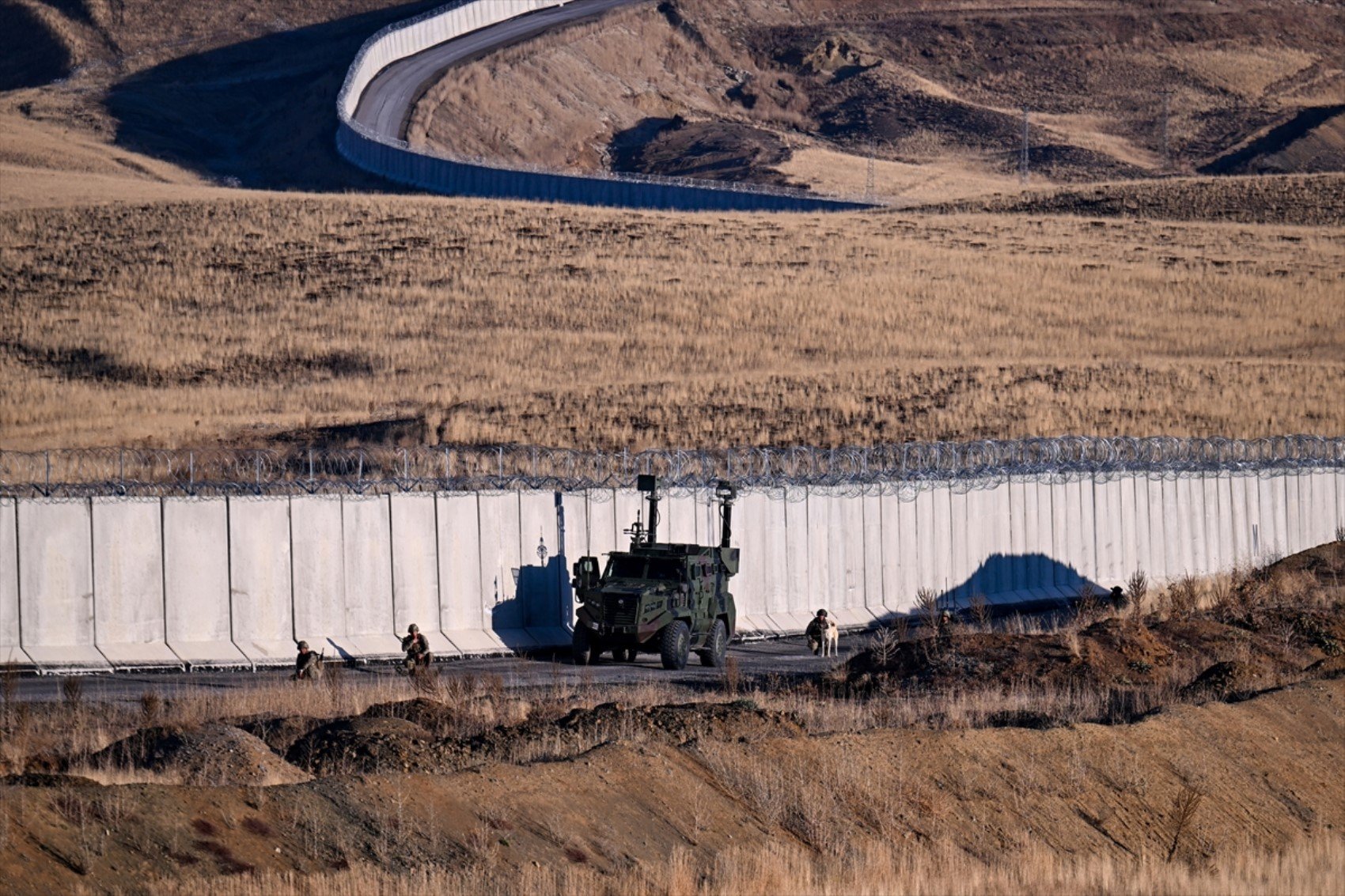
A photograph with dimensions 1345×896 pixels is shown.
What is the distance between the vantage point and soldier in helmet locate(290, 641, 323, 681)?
2384cm

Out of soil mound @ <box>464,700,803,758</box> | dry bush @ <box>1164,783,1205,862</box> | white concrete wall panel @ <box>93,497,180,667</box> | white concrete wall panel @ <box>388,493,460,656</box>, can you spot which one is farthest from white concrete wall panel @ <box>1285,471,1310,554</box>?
white concrete wall panel @ <box>93,497,180,667</box>

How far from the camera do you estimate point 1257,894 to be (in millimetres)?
14953

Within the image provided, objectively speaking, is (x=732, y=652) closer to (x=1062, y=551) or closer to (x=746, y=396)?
(x=1062, y=551)

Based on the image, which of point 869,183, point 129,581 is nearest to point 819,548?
point 129,581

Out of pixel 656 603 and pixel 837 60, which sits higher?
pixel 837 60

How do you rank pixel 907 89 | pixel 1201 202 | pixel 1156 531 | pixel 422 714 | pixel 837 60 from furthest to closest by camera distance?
1. pixel 837 60
2. pixel 907 89
3. pixel 1201 202
4. pixel 1156 531
5. pixel 422 714

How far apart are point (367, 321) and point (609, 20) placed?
272 ft

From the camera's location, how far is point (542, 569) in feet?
96.6

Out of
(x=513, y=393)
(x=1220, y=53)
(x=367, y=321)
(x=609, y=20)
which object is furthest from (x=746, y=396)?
(x=1220, y=53)

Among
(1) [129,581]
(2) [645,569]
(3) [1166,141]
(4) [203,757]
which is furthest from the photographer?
(3) [1166,141]

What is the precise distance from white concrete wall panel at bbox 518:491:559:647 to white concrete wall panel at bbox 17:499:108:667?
21.3ft

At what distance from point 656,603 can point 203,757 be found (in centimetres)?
1090

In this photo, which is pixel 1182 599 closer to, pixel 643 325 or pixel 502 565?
pixel 502 565

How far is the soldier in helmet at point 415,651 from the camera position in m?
25.2
